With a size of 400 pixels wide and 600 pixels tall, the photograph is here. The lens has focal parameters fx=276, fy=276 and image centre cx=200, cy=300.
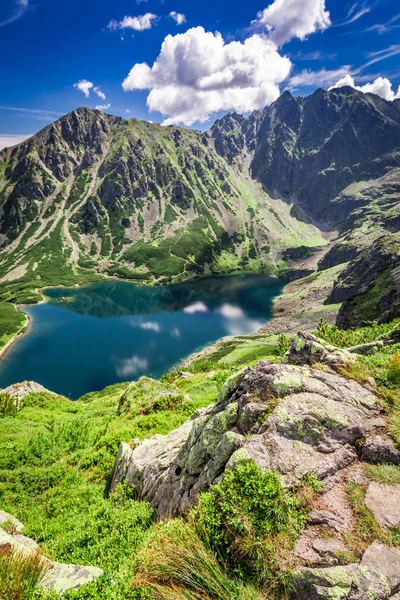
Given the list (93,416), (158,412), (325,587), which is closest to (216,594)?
(325,587)

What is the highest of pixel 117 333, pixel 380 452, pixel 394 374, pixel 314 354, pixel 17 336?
pixel 314 354

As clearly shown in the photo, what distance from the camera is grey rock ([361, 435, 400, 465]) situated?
8.75 metres

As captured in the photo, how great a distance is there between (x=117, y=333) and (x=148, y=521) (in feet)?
400

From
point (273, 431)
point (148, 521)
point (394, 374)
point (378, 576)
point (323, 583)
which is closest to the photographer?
point (378, 576)

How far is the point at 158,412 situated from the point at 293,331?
344 feet

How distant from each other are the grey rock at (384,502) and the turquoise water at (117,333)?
283 feet

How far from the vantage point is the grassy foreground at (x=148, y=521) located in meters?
6.52

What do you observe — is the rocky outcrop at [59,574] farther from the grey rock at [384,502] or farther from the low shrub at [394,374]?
the low shrub at [394,374]

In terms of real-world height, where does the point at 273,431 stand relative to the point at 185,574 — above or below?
above

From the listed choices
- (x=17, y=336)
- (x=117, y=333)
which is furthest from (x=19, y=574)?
(x=17, y=336)

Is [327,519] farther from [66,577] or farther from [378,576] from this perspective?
[66,577]

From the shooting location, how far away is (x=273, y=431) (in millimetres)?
9672

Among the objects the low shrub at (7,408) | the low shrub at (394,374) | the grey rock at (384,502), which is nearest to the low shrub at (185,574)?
the grey rock at (384,502)

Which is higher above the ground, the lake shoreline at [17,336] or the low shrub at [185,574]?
the low shrub at [185,574]
